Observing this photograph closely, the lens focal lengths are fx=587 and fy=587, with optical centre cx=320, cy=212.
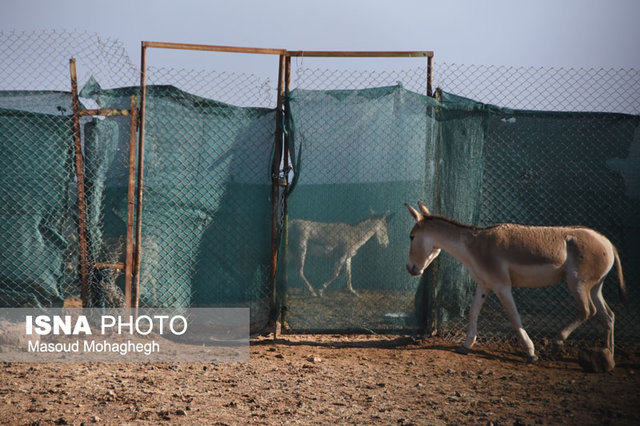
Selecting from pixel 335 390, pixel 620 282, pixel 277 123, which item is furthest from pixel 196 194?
pixel 620 282

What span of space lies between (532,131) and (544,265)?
63.7 inches

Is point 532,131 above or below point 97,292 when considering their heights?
above

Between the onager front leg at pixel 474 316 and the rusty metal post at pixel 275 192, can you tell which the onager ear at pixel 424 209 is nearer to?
the onager front leg at pixel 474 316

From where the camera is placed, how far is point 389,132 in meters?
6.62

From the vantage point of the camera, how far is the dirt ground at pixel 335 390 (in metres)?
4.11

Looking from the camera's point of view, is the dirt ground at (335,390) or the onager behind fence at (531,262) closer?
the dirt ground at (335,390)

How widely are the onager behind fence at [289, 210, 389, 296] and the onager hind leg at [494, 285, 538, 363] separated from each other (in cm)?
138

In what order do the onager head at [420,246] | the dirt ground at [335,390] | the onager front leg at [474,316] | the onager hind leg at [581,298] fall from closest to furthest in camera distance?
the dirt ground at [335,390]
the onager hind leg at [581,298]
the onager front leg at [474,316]
the onager head at [420,246]

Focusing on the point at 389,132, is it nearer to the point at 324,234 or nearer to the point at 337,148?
the point at 337,148

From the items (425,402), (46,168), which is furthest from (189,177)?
(425,402)

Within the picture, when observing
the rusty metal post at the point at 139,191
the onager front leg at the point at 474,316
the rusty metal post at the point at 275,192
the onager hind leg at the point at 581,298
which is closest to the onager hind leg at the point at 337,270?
the rusty metal post at the point at 275,192

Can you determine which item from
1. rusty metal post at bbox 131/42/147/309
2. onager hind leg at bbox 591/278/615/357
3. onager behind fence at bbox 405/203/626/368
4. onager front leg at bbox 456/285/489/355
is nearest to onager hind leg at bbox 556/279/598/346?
onager behind fence at bbox 405/203/626/368

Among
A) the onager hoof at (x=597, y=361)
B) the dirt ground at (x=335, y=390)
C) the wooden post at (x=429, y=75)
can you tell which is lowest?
the dirt ground at (x=335, y=390)

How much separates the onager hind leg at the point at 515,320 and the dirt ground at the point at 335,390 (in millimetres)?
158
